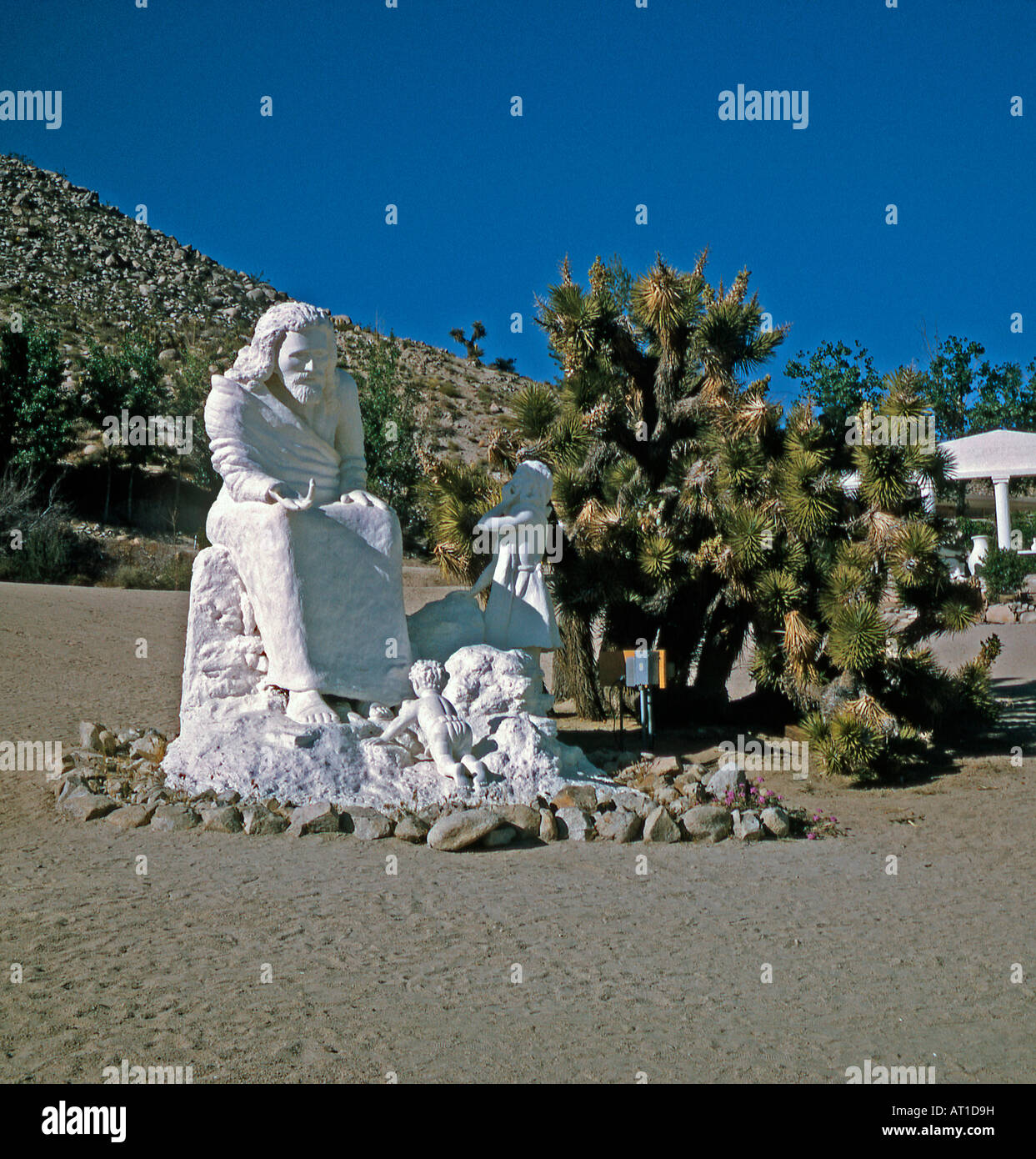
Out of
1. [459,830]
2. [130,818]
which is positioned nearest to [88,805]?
[130,818]

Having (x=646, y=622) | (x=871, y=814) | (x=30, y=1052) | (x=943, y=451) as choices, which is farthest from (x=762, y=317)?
(x=30, y=1052)

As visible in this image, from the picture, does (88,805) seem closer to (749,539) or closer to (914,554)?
(749,539)

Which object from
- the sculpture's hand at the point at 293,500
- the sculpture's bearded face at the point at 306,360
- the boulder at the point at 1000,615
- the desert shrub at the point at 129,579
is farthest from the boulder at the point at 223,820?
the boulder at the point at 1000,615

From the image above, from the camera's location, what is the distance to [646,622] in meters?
11.3

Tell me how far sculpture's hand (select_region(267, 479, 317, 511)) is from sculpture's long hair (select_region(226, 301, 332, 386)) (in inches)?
34.8

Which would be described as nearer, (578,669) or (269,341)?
(269,341)

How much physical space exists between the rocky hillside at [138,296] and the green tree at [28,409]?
904cm

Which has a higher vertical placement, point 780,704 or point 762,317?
point 762,317

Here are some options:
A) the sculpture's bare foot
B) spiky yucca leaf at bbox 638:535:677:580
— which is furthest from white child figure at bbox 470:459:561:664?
spiky yucca leaf at bbox 638:535:677:580

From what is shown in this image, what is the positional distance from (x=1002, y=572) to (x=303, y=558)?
1953 centimetres

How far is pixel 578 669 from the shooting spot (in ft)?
38.2

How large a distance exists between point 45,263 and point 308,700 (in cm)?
4218

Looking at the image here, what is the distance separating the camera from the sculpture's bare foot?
7535mm

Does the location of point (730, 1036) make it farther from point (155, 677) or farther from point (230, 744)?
point (155, 677)
